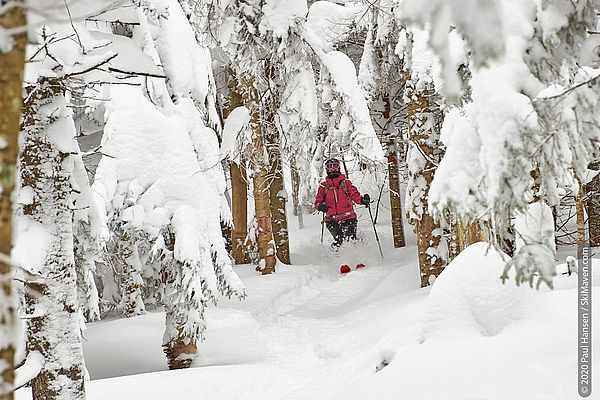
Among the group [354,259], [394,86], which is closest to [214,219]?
[354,259]

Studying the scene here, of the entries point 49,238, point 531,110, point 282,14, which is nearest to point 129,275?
point 282,14

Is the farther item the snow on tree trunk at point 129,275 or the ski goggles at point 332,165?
the ski goggles at point 332,165

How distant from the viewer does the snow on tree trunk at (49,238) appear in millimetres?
4109

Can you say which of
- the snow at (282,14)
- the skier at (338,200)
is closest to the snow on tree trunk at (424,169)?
the snow at (282,14)

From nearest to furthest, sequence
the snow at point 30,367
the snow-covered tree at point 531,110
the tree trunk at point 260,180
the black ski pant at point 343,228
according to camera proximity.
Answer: the snow-covered tree at point 531,110 < the snow at point 30,367 < the tree trunk at point 260,180 < the black ski pant at point 343,228

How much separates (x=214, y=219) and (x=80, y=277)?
82.4 inches

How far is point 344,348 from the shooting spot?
7.79m

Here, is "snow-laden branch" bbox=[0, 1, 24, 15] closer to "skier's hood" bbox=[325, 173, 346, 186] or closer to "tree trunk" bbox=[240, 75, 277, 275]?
"tree trunk" bbox=[240, 75, 277, 275]

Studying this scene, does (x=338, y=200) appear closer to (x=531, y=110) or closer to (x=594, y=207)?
(x=594, y=207)

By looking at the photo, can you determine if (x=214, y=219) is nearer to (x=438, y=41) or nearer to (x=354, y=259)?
(x=438, y=41)

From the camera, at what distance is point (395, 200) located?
15719 millimetres

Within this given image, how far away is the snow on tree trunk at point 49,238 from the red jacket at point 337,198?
10.3 metres

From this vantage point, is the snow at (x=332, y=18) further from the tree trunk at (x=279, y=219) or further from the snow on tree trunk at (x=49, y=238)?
the snow on tree trunk at (x=49, y=238)

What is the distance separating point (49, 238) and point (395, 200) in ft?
40.3
